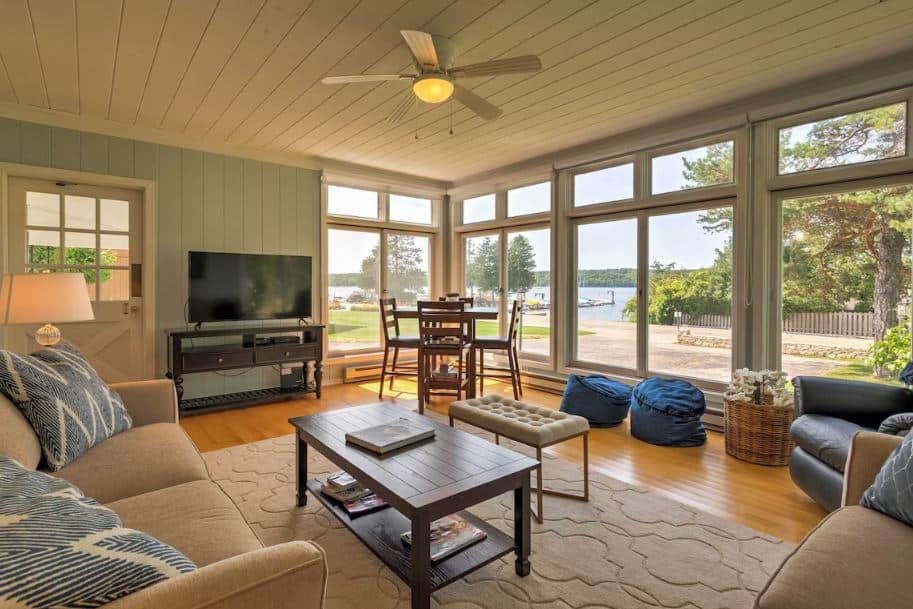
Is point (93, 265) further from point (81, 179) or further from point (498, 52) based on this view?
point (498, 52)

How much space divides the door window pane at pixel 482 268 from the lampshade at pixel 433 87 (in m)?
3.24

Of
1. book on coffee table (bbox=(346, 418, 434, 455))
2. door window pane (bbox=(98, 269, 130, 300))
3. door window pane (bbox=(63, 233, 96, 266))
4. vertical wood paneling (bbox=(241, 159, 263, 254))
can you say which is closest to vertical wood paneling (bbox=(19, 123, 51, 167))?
door window pane (bbox=(63, 233, 96, 266))

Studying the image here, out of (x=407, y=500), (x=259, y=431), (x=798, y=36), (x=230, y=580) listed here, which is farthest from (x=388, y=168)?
(x=230, y=580)

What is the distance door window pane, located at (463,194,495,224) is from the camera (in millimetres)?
5691

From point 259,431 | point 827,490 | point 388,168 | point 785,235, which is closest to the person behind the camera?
point 827,490

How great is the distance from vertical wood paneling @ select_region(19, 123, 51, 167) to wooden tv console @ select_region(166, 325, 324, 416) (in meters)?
1.64

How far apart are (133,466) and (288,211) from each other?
3556 mm

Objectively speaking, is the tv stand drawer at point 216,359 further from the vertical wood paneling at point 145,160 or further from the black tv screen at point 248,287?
the vertical wood paneling at point 145,160

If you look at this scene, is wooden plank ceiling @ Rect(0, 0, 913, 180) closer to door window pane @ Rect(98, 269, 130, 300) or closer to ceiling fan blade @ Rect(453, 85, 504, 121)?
ceiling fan blade @ Rect(453, 85, 504, 121)

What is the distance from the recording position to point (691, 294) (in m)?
3.89

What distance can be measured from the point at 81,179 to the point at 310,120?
1972 mm

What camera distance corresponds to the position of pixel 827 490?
6.99ft

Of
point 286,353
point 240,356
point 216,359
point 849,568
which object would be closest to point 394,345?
point 286,353

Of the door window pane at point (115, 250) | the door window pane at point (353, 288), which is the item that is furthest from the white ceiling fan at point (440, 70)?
the door window pane at point (353, 288)
